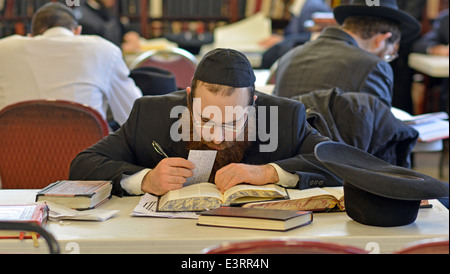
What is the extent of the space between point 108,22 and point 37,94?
3588 mm

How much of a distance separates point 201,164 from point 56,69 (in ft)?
5.83

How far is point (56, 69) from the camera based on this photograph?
368cm

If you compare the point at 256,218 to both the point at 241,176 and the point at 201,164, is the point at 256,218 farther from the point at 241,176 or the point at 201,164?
the point at 201,164

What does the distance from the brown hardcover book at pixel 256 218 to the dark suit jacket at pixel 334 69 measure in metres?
1.61

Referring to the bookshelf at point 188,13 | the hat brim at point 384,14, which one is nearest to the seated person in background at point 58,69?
the hat brim at point 384,14

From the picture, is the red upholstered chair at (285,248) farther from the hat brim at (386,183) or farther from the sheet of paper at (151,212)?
the sheet of paper at (151,212)

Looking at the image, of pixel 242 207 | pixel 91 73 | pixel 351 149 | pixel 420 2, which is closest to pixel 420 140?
pixel 351 149

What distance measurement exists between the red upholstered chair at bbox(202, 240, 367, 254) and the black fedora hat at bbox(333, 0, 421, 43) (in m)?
2.64

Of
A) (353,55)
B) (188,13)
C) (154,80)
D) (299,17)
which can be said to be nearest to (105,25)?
(188,13)

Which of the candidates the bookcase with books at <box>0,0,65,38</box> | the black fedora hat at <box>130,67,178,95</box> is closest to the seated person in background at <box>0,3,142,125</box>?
the black fedora hat at <box>130,67,178,95</box>

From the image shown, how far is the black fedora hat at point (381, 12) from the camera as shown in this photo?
366cm

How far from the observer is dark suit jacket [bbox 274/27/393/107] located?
337 centimetres

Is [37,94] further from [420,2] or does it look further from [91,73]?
[420,2]

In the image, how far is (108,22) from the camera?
712 centimetres
